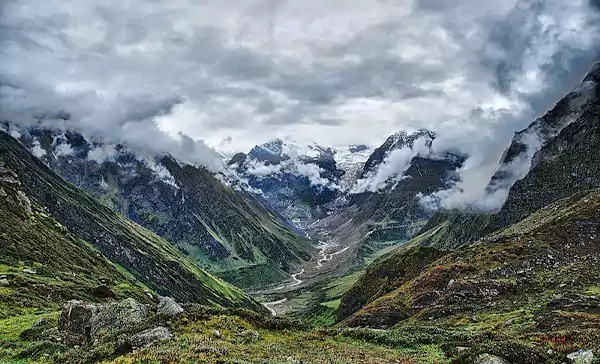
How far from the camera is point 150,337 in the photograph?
3534 cm

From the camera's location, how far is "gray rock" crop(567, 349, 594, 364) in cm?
2897

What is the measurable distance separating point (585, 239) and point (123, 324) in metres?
108

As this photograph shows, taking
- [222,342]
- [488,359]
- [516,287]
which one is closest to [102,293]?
[222,342]

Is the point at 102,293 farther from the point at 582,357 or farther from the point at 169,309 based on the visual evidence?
the point at 582,357

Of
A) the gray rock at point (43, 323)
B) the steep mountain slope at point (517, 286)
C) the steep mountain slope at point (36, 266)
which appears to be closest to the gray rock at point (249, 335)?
the gray rock at point (43, 323)

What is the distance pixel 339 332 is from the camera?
5016 cm

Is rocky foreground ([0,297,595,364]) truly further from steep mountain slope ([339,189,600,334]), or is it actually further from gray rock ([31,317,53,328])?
steep mountain slope ([339,189,600,334])

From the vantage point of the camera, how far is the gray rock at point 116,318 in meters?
42.2

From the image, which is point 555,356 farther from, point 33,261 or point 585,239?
point 33,261

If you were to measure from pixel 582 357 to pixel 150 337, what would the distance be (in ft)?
99.1

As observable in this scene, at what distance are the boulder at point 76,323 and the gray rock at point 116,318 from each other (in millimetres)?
551

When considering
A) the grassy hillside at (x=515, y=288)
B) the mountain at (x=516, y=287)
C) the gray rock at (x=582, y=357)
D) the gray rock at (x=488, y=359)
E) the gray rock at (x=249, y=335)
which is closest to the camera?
the gray rock at (x=582, y=357)

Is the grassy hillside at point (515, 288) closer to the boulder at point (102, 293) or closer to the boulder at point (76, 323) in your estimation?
the boulder at point (76, 323)

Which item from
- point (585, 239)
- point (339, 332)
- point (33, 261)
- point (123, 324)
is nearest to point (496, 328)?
point (339, 332)
